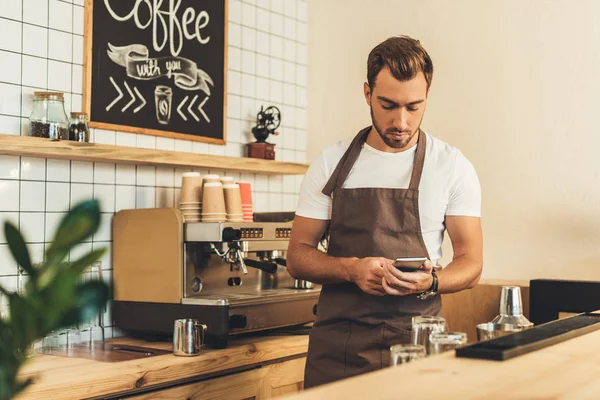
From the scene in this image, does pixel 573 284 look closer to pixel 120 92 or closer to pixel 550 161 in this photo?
pixel 550 161

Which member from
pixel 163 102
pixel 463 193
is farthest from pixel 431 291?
pixel 163 102

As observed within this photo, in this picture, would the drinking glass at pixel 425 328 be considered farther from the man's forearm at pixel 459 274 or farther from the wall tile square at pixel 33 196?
the wall tile square at pixel 33 196

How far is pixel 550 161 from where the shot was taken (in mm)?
3201

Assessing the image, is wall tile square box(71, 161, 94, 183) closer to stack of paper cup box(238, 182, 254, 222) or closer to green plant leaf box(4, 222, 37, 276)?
stack of paper cup box(238, 182, 254, 222)

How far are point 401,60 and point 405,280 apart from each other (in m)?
0.62

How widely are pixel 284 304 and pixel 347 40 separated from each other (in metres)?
1.57

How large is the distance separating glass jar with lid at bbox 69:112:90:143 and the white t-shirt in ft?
2.98

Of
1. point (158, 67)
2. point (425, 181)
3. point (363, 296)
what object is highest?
point (158, 67)

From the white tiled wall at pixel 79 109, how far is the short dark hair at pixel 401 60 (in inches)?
34.7

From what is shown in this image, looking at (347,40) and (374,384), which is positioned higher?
(347,40)

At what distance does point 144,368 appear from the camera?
7.80ft

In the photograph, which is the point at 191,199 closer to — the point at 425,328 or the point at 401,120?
the point at 401,120

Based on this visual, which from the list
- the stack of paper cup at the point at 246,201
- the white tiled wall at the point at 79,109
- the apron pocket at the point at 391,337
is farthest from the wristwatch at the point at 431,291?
the stack of paper cup at the point at 246,201

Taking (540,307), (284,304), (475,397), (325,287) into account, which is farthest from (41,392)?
(540,307)
